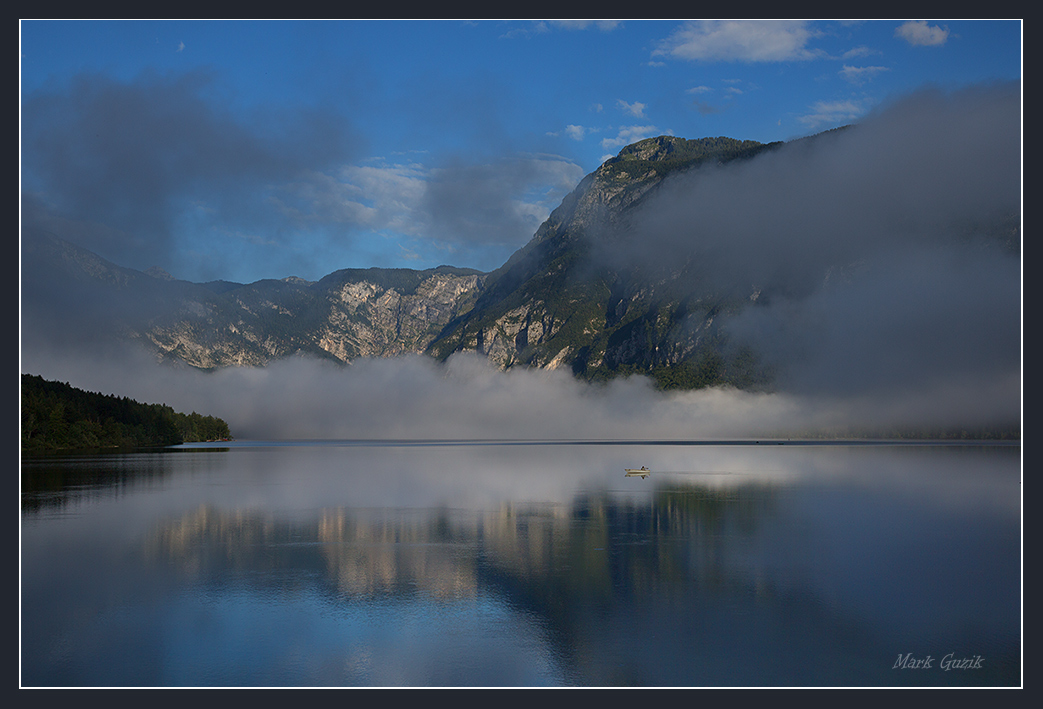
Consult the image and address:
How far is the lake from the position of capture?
2602 centimetres

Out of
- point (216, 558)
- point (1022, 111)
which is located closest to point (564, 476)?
point (216, 558)

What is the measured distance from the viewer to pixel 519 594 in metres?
35.3

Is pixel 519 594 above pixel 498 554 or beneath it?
above

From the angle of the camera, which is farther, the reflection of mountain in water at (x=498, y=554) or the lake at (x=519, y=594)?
the reflection of mountain in water at (x=498, y=554)

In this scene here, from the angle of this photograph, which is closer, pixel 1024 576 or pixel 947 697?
Result: pixel 947 697

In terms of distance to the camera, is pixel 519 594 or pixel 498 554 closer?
pixel 519 594

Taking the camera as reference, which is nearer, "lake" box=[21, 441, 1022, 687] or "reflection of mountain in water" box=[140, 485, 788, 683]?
"lake" box=[21, 441, 1022, 687]

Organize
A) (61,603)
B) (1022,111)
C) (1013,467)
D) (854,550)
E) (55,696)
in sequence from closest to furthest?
(55,696), (1022,111), (61,603), (854,550), (1013,467)

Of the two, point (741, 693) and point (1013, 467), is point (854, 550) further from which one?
point (1013, 467)

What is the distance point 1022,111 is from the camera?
27453 millimetres

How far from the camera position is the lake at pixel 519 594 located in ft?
85.4

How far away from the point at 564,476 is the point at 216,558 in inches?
3287

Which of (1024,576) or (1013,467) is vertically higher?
A: (1024,576)

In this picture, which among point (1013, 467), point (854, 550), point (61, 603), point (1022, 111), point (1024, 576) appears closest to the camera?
point (1024, 576)
